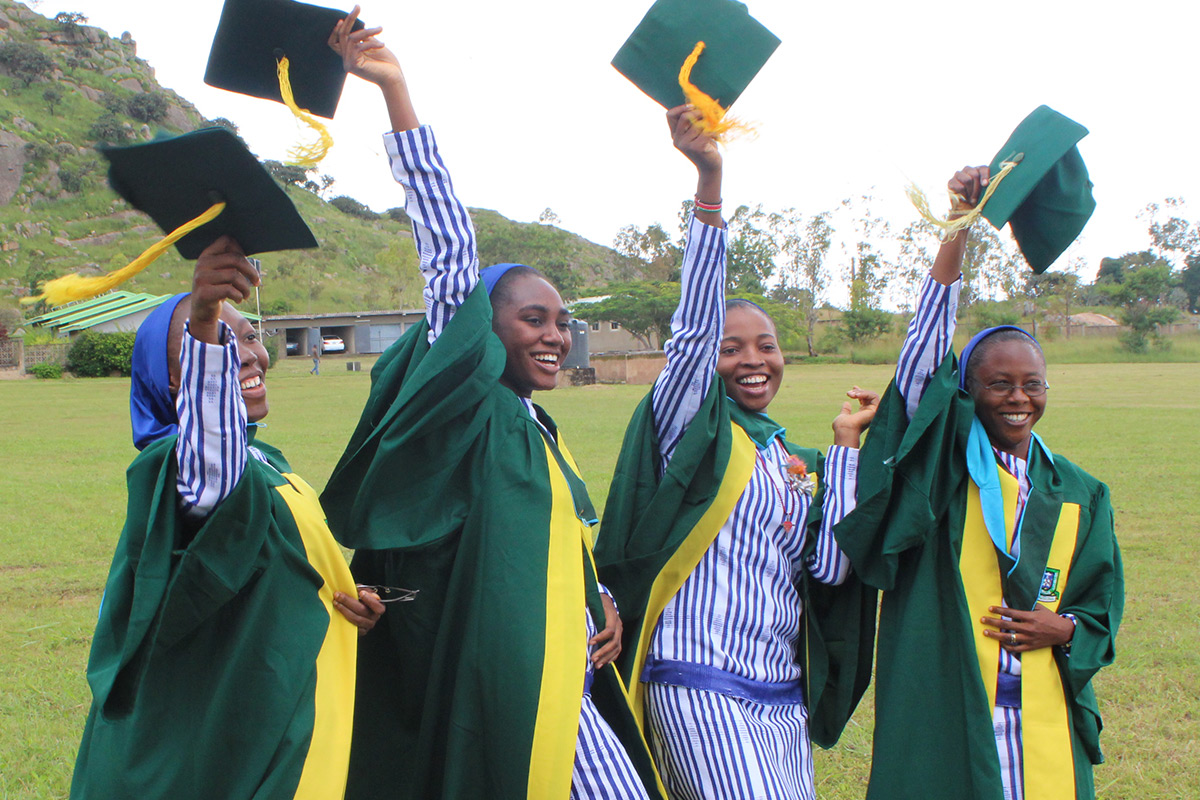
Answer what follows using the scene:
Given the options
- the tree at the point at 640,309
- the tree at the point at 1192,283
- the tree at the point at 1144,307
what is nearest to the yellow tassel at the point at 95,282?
the tree at the point at 640,309

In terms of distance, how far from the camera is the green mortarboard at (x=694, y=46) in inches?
106

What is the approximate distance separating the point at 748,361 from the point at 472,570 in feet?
3.79

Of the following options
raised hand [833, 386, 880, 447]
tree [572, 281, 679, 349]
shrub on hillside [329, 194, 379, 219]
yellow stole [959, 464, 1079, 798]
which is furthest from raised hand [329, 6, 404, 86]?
shrub on hillside [329, 194, 379, 219]

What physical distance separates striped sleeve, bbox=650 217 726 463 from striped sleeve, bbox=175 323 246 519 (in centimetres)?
118

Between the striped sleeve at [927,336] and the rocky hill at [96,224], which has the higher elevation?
the rocky hill at [96,224]

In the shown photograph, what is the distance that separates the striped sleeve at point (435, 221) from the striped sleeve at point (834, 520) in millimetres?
1259

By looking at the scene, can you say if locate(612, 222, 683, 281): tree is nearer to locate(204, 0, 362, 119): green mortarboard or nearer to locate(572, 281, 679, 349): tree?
locate(572, 281, 679, 349): tree

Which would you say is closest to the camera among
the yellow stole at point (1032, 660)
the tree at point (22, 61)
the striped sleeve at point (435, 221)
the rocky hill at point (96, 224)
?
the striped sleeve at point (435, 221)

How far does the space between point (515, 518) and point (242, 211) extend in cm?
98

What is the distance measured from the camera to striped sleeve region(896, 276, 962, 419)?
2.73 metres

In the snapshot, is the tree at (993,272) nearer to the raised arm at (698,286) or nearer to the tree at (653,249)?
the tree at (653,249)

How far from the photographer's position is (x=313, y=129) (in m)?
2.50

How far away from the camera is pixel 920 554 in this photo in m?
2.79

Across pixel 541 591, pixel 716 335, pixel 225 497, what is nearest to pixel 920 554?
pixel 716 335
